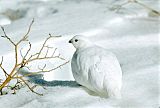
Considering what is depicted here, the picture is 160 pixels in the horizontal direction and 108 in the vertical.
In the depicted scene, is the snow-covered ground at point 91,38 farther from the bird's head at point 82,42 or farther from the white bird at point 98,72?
the bird's head at point 82,42

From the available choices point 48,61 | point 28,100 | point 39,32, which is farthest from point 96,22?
point 28,100

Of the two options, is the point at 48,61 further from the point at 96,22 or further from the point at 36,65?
the point at 96,22

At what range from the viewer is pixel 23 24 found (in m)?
3.60

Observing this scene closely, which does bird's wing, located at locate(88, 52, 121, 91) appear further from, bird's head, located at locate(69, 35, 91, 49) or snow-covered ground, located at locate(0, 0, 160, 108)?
bird's head, located at locate(69, 35, 91, 49)

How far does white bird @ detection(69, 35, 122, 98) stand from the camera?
2.28m

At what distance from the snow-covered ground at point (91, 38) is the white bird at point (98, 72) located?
0.05 metres

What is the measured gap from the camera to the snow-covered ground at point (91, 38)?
2346 mm

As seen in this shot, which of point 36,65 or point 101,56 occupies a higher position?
point 101,56

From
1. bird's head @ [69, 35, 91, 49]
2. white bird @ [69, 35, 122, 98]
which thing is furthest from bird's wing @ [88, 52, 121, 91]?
bird's head @ [69, 35, 91, 49]

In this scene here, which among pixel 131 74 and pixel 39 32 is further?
pixel 39 32

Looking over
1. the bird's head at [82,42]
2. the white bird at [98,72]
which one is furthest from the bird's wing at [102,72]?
the bird's head at [82,42]

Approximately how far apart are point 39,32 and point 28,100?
1.06m

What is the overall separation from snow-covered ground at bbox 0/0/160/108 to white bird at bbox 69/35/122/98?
0.05m

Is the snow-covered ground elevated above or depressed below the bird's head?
below
